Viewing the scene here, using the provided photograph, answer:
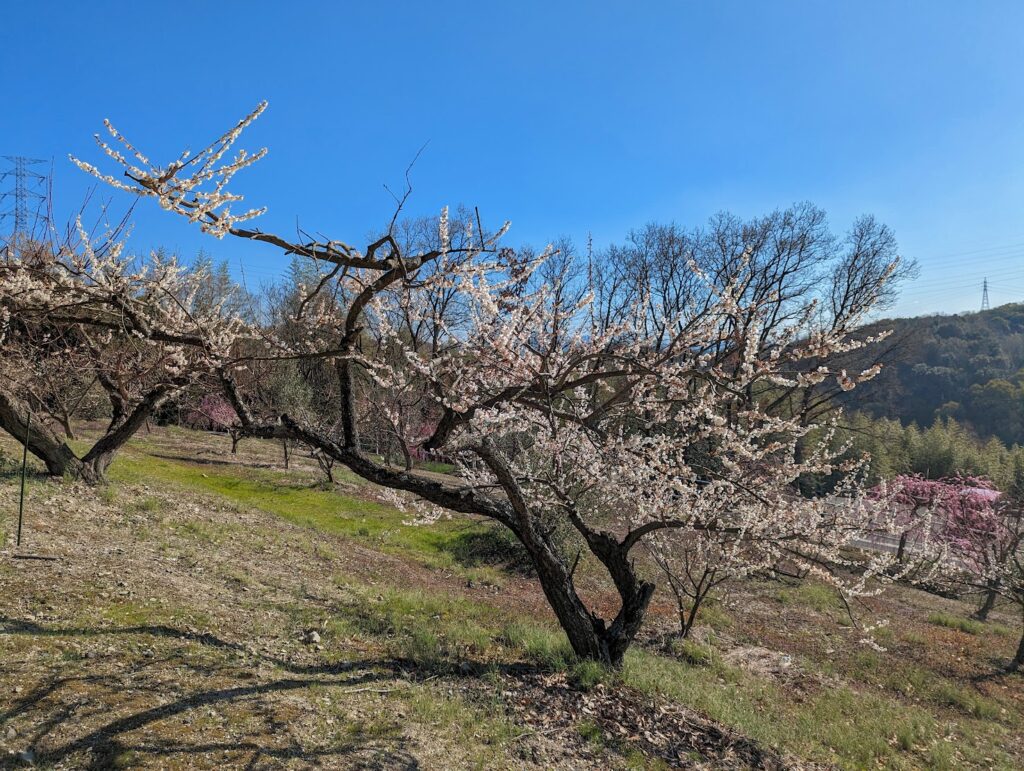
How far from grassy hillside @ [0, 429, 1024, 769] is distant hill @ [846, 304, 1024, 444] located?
37874mm

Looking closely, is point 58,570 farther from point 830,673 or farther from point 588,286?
point 830,673

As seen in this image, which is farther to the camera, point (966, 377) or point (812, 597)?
point (966, 377)

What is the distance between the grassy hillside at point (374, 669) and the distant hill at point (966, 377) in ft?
124

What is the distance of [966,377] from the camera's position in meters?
57.2

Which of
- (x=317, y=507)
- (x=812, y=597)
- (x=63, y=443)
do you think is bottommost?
(x=812, y=597)

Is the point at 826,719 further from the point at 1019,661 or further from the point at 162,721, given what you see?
the point at 162,721

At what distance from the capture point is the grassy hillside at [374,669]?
136 inches

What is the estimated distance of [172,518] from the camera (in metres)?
8.47

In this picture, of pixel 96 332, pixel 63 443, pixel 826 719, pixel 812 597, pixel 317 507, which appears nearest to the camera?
pixel 826 719

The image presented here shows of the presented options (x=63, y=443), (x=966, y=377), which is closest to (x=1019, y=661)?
(x=63, y=443)

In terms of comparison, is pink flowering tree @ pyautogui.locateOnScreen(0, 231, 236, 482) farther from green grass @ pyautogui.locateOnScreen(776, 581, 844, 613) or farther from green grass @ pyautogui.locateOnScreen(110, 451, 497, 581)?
green grass @ pyautogui.locateOnScreen(776, 581, 844, 613)

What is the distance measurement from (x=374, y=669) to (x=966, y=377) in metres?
68.2

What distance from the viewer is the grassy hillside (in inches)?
136

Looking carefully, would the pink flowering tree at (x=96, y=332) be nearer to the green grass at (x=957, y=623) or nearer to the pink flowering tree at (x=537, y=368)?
the pink flowering tree at (x=537, y=368)
